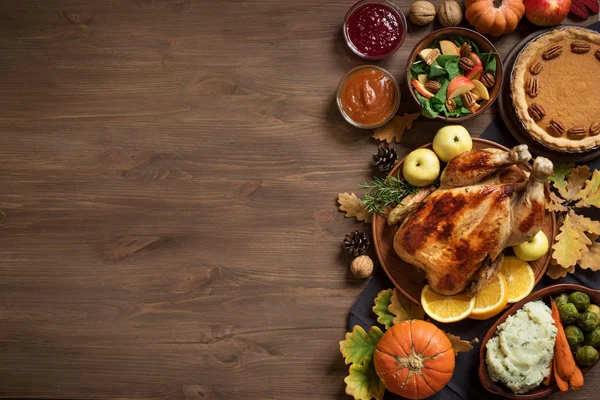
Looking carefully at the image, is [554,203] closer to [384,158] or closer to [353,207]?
[384,158]

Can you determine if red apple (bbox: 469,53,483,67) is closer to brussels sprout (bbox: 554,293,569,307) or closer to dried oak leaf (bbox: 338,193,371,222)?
dried oak leaf (bbox: 338,193,371,222)

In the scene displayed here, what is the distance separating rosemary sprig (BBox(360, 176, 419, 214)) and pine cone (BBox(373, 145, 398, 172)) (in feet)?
0.20

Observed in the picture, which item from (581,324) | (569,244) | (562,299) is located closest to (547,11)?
(569,244)

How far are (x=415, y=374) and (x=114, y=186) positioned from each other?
1.62 m

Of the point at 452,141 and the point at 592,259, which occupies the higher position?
→ the point at 452,141

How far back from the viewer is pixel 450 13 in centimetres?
261

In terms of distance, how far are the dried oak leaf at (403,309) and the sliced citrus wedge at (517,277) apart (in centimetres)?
39

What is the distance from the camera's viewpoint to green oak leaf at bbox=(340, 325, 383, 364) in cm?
255

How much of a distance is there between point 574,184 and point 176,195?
181 cm

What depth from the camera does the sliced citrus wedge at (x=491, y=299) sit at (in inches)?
93.4

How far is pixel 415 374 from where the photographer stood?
2334mm

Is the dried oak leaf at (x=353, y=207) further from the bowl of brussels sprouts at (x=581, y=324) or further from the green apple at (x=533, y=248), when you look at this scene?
the bowl of brussels sprouts at (x=581, y=324)

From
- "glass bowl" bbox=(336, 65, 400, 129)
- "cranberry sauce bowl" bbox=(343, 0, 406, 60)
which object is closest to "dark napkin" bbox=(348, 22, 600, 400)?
"glass bowl" bbox=(336, 65, 400, 129)

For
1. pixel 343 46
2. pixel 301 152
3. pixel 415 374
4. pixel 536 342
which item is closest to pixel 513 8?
pixel 343 46
